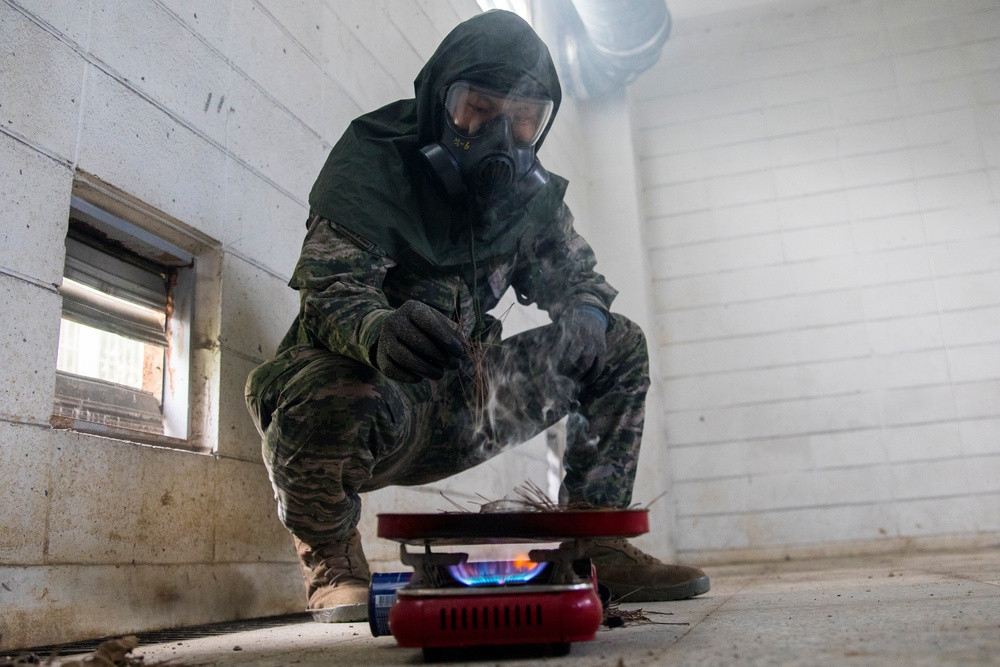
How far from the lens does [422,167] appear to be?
1.76 metres

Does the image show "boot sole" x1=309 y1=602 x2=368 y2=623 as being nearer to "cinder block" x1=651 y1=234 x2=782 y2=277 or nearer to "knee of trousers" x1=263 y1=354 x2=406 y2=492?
"knee of trousers" x1=263 y1=354 x2=406 y2=492

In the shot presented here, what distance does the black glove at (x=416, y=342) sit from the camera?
1217mm

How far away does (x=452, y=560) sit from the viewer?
3.43 ft

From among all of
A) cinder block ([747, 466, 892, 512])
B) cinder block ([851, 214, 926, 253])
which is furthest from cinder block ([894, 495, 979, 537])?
cinder block ([851, 214, 926, 253])

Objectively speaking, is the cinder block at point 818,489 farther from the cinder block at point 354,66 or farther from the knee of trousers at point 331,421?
the knee of trousers at point 331,421

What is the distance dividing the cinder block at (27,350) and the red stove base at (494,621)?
27.7 inches

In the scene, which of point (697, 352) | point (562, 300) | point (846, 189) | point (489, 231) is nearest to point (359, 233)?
point (489, 231)

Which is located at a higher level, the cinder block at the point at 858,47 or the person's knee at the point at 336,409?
the cinder block at the point at 858,47

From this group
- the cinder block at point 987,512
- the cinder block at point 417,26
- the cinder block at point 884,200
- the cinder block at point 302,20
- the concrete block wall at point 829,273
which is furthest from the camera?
the cinder block at point 884,200

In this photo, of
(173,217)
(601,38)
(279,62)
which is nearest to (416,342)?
(173,217)

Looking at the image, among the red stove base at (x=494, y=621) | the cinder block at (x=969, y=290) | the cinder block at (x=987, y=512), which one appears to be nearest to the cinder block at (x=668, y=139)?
the cinder block at (x=969, y=290)

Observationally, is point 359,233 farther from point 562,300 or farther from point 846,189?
point 846,189

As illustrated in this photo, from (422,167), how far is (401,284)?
0.81 feet

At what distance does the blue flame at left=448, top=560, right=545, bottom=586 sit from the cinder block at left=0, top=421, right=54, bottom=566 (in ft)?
2.22
